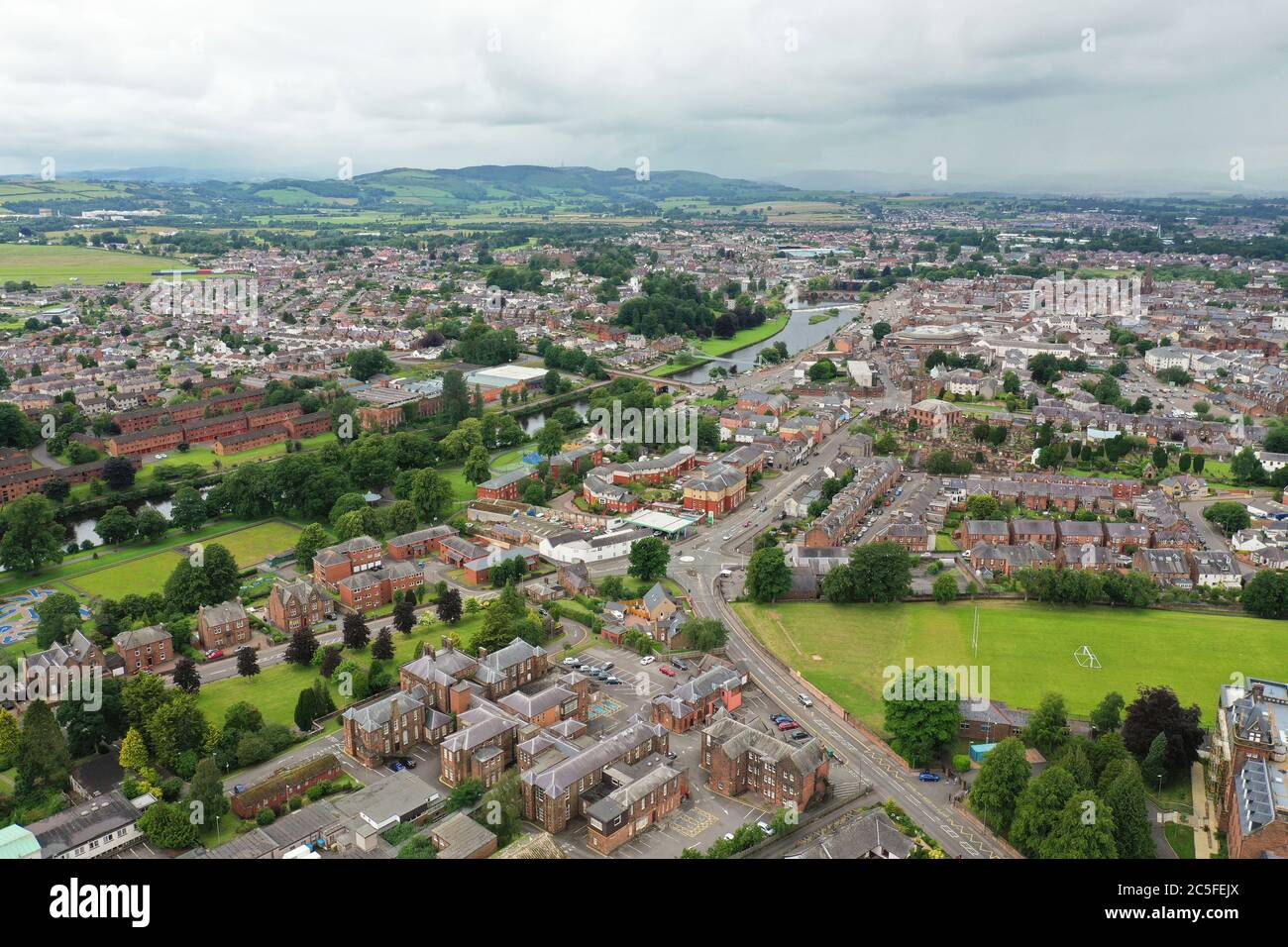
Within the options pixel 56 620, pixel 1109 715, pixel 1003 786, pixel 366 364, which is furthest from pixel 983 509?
pixel 366 364

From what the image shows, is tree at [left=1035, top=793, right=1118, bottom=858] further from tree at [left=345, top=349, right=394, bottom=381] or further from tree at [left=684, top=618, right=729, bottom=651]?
tree at [left=345, top=349, right=394, bottom=381]

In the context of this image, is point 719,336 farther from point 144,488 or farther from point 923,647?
point 923,647

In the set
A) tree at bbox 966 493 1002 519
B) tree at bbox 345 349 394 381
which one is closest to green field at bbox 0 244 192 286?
tree at bbox 345 349 394 381

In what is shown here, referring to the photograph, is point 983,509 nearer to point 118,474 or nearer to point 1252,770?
point 1252,770

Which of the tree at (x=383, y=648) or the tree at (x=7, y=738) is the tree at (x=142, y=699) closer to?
the tree at (x=7, y=738)

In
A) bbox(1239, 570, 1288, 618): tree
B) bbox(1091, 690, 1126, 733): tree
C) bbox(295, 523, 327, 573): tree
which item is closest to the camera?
bbox(1091, 690, 1126, 733): tree

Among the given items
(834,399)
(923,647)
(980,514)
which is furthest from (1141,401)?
(923,647)
